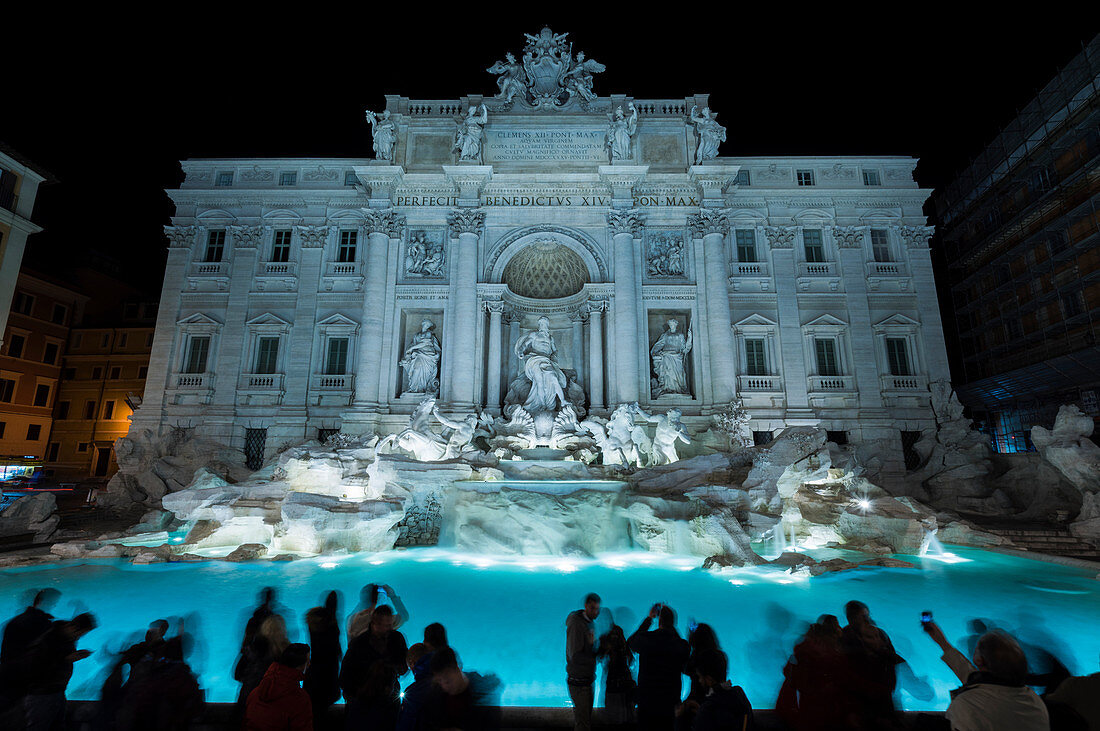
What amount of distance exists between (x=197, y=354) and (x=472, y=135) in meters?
14.8

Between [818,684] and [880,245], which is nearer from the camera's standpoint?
[818,684]

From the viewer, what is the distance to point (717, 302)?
64.7 feet

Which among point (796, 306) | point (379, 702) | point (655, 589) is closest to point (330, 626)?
point (379, 702)

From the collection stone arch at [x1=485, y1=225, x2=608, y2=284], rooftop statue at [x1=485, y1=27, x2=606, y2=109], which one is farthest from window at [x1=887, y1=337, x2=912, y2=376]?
rooftop statue at [x1=485, y1=27, x2=606, y2=109]

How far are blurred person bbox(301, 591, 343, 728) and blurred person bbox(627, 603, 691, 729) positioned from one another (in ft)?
7.11

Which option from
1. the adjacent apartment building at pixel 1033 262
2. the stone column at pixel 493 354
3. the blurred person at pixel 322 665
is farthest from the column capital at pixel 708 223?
the blurred person at pixel 322 665

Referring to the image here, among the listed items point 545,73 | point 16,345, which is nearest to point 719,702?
point 545,73

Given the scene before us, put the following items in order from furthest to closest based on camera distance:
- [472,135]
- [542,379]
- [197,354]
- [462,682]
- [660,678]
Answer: [197,354] < [472,135] < [542,379] < [660,678] < [462,682]

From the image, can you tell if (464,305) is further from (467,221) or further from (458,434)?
(458,434)

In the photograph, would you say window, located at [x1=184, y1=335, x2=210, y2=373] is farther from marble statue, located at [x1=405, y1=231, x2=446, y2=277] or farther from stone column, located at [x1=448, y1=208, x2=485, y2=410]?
stone column, located at [x1=448, y1=208, x2=485, y2=410]

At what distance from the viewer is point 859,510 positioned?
11930mm

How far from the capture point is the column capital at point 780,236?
21562 mm

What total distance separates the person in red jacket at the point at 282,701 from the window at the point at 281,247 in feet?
73.5

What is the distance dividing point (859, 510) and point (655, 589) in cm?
714
